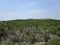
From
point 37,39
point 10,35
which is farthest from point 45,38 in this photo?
point 10,35

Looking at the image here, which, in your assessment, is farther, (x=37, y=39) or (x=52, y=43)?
(x=37, y=39)

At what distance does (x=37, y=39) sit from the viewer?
108ft

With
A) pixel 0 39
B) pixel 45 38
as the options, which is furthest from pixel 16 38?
pixel 45 38

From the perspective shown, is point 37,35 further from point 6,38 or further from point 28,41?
point 6,38

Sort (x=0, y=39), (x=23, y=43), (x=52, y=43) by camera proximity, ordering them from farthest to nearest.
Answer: (x=0, y=39) < (x=23, y=43) < (x=52, y=43)

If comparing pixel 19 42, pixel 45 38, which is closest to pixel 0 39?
pixel 19 42

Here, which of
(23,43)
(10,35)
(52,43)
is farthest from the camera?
(10,35)

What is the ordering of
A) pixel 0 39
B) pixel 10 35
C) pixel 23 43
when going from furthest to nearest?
pixel 10 35 < pixel 0 39 < pixel 23 43

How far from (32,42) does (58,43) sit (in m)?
5.32

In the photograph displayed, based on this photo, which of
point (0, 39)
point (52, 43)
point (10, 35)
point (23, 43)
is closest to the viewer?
point (52, 43)

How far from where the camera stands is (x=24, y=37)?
110 feet

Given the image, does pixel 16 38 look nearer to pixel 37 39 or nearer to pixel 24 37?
pixel 24 37

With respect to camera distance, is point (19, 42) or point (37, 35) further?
point (37, 35)

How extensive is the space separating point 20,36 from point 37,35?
12.0ft
